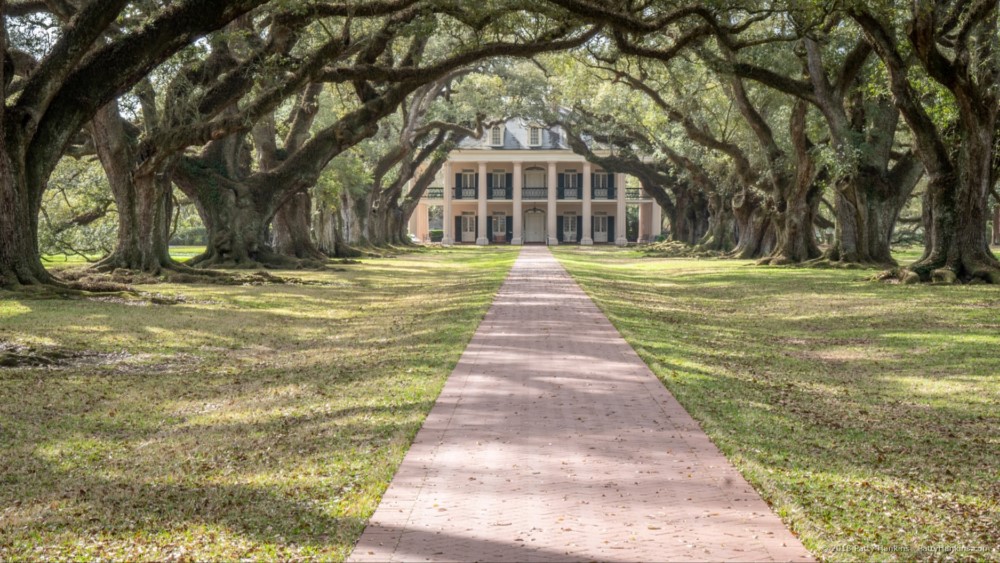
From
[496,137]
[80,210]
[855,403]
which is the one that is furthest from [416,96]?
[496,137]

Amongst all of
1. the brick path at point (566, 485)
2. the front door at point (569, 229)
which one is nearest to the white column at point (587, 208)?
the front door at point (569, 229)

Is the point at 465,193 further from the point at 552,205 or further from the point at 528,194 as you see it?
the point at 552,205

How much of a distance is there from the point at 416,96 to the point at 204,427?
115ft

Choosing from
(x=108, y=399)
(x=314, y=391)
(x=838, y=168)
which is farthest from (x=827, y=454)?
(x=838, y=168)

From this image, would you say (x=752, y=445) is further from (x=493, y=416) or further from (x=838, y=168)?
(x=838, y=168)

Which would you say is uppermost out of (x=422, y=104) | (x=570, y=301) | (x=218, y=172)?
(x=422, y=104)

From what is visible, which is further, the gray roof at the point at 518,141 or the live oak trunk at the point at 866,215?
the gray roof at the point at 518,141

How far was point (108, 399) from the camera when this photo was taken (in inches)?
371

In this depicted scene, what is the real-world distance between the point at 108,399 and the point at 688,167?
41.2 meters

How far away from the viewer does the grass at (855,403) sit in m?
5.54

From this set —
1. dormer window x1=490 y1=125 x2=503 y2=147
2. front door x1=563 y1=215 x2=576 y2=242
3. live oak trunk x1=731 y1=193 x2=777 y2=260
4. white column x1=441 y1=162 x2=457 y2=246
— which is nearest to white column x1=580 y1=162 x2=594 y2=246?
front door x1=563 y1=215 x2=576 y2=242

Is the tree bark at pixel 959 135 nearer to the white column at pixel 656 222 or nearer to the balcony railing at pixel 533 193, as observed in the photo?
the balcony railing at pixel 533 193

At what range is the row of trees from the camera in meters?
17.6

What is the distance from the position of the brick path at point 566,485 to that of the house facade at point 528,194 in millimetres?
69025
